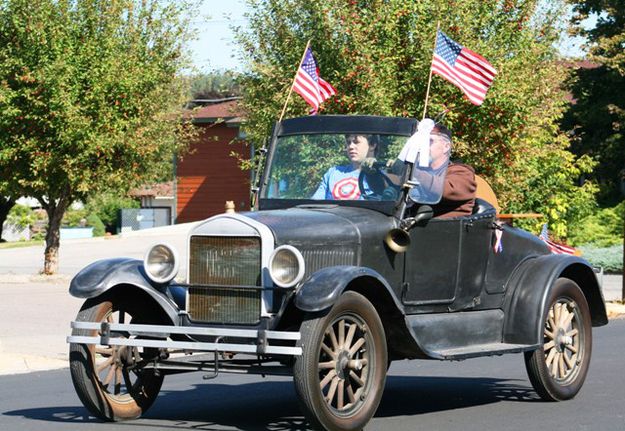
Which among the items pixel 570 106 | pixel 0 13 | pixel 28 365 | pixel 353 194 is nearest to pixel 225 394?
pixel 353 194

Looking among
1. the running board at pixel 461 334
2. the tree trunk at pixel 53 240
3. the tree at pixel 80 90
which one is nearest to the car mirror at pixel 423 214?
the running board at pixel 461 334

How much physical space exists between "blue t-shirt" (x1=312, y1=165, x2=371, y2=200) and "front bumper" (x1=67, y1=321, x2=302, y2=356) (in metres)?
1.57

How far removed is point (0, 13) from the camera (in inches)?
942

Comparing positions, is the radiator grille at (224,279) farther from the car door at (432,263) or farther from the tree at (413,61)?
the tree at (413,61)

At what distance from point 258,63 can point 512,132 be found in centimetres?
458

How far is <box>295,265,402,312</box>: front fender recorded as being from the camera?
24.2 ft

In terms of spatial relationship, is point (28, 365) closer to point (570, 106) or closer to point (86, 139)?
point (86, 139)

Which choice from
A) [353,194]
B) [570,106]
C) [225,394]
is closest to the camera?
[353,194]

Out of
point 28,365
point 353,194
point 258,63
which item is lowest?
point 28,365

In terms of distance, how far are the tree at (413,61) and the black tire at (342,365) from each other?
10670 millimetres

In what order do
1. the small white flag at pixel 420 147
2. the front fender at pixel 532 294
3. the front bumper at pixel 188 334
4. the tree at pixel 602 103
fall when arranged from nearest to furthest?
the front bumper at pixel 188 334 < the small white flag at pixel 420 147 < the front fender at pixel 532 294 < the tree at pixel 602 103

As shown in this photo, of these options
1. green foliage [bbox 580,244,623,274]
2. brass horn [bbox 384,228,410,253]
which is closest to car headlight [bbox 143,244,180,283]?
brass horn [bbox 384,228,410,253]

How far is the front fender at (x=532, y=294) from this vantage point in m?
9.41

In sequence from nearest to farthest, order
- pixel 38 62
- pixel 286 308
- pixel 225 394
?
pixel 286 308, pixel 225 394, pixel 38 62
